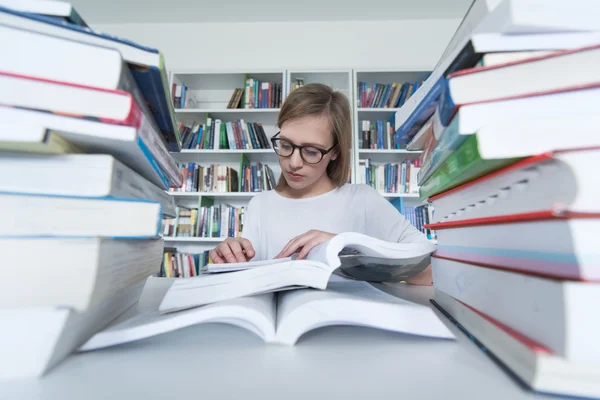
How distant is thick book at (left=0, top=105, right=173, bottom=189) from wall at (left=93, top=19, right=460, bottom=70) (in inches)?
105

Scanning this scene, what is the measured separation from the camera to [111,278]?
0.94ft

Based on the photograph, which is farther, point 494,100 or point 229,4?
point 229,4

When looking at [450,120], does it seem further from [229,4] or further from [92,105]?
[229,4]

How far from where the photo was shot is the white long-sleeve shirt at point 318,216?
3.99 ft

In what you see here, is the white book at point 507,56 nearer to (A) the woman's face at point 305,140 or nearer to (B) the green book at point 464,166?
(B) the green book at point 464,166

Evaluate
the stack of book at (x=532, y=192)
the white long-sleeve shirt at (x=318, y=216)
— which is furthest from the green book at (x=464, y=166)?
the white long-sleeve shirt at (x=318, y=216)

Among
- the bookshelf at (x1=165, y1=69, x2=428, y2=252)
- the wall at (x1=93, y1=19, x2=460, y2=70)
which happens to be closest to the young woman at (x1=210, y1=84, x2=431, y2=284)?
the bookshelf at (x1=165, y1=69, x2=428, y2=252)

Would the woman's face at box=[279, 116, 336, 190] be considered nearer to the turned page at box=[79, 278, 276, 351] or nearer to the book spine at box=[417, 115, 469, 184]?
the book spine at box=[417, 115, 469, 184]

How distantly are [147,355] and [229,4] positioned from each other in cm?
286

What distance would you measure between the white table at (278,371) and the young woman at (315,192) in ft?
2.21

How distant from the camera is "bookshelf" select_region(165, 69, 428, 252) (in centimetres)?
233

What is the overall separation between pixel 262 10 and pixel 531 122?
9.37 ft

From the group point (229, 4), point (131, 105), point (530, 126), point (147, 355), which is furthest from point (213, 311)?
point (229, 4)

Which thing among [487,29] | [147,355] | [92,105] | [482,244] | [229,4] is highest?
[229,4]
